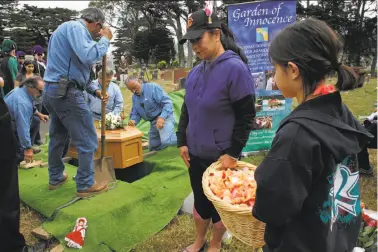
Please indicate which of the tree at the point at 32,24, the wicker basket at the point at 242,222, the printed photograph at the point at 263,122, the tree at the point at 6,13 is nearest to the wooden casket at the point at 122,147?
the printed photograph at the point at 263,122

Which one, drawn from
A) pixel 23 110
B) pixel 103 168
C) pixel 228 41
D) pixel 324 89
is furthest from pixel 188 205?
pixel 324 89

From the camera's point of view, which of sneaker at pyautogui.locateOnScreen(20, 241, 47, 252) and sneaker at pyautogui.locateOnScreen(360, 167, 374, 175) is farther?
sneaker at pyautogui.locateOnScreen(360, 167, 374, 175)

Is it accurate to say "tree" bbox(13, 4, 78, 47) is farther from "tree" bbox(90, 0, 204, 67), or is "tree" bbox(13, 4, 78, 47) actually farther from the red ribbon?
the red ribbon

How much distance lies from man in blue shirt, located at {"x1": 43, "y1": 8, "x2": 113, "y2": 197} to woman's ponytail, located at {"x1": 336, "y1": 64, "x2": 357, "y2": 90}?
7.05 ft

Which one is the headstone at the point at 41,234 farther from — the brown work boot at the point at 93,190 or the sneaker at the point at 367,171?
the sneaker at the point at 367,171

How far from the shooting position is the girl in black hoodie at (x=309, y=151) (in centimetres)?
100

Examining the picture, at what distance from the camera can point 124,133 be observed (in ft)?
13.3

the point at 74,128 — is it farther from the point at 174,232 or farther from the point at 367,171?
the point at 367,171

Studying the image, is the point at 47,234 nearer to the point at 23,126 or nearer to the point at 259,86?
the point at 23,126

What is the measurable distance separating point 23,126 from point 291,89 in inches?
127

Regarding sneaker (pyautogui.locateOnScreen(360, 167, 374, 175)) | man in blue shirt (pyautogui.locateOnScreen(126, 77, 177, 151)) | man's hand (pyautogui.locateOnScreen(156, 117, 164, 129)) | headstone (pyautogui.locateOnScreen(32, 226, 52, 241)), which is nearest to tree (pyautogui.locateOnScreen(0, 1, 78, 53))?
man in blue shirt (pyautogui.locateOnScreen(126, 77, 177, 151))

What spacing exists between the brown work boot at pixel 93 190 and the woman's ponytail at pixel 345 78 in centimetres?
265

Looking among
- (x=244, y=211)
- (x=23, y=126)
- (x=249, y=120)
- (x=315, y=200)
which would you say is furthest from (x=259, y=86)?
Answer: (x=315, y=200)

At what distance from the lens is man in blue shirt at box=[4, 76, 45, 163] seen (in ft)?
11.4
